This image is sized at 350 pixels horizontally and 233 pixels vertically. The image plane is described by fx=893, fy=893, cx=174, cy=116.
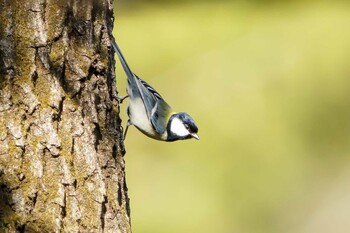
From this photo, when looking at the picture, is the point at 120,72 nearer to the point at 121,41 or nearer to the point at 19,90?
the point at 121,41

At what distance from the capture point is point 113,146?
2.57 meters

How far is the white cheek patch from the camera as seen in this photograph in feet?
14.0

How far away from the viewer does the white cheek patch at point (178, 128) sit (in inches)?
168

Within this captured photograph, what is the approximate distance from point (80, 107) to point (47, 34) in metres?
0.22

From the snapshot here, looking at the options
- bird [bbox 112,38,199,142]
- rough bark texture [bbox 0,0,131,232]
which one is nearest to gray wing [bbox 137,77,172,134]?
bird [bbox 112,38,199,142]

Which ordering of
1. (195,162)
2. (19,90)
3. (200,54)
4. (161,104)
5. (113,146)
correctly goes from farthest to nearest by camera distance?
(200,54), (195,162), (161,104), (113,146), (19,90)

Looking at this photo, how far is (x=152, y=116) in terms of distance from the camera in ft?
13.4

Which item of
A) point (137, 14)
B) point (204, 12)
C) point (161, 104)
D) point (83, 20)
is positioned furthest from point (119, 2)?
point (83, 20)

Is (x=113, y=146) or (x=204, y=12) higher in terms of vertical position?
(x=204, y=12)

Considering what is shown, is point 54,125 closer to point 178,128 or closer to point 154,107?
point 154,107

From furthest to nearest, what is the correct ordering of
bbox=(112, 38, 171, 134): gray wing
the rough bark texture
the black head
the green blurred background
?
the green blurred background
the black head
bbox=(112, 38, 171, 134): gray wing
the rough bark texture

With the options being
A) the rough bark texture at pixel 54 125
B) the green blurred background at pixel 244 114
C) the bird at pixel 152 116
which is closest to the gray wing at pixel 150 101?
the bird at pixel 152 116

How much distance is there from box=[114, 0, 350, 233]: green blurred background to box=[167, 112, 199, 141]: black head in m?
2.07

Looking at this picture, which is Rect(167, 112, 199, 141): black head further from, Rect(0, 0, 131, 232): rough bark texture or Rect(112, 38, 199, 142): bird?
Rect(0, 0, 131, 232): rough bark texture
